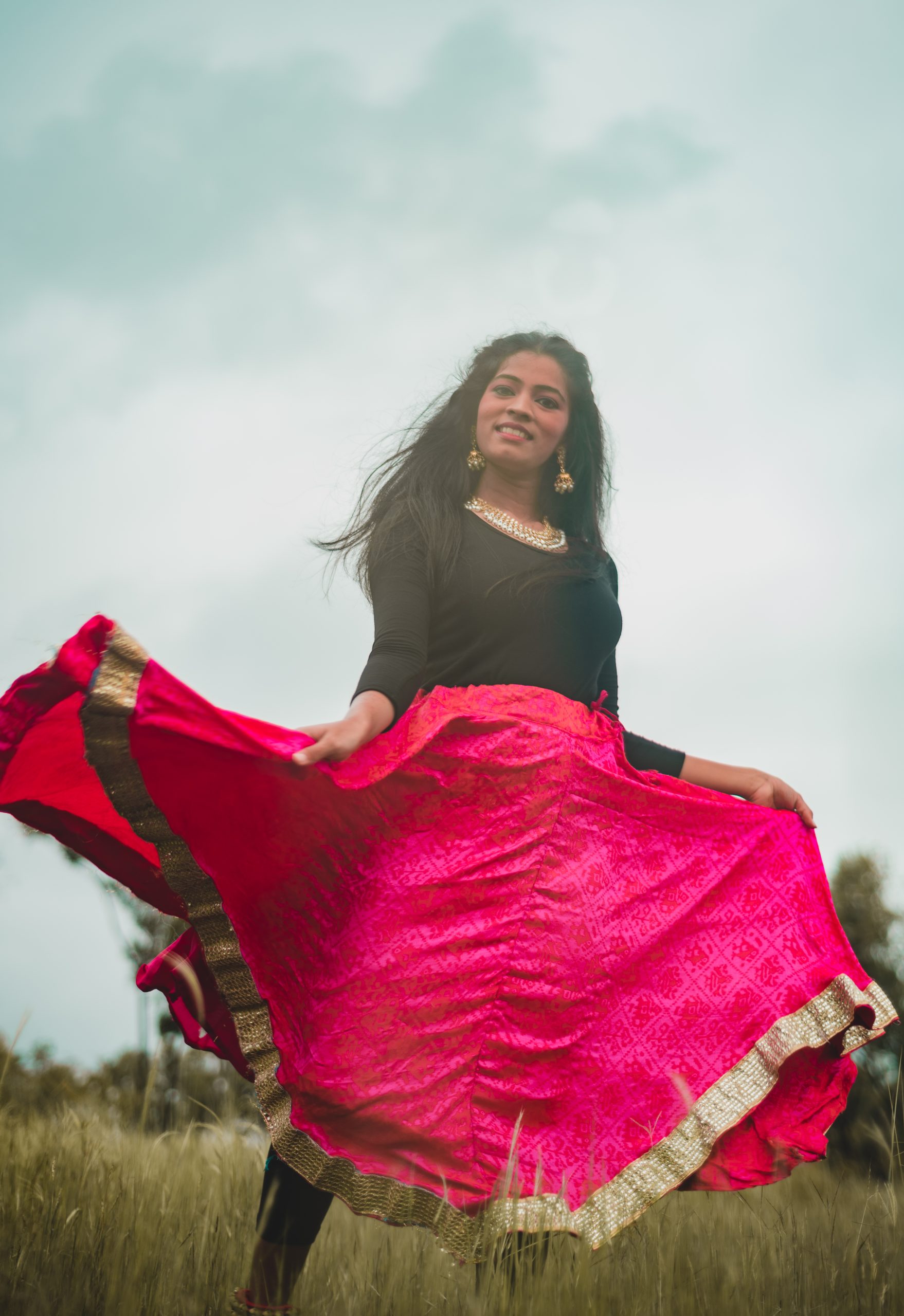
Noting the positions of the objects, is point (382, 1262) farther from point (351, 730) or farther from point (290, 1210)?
point (351, 730)

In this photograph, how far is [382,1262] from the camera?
6.57 ft

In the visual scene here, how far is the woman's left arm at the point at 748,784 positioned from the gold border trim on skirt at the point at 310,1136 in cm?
55

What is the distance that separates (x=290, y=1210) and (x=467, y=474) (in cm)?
182

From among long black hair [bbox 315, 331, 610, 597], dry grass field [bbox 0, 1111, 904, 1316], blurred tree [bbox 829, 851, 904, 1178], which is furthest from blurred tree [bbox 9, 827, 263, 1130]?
blurred tree [bbox 829, 851, 904, 1178]

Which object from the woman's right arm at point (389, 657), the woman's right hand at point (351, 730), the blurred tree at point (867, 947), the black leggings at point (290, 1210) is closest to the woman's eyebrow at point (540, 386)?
the woman's right arm at point (389, 657)

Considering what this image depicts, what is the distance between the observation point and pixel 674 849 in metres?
2.19

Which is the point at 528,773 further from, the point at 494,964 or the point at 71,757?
the point at 71,757

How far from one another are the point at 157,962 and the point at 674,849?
3.75ft

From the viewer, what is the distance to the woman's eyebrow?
2.73 m

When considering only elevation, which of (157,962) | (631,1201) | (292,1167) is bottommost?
(292,1167)

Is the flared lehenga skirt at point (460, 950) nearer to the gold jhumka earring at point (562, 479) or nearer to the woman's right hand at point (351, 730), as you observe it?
the woman's right hand at point (351, 730)

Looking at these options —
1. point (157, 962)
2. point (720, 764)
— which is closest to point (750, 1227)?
point (720, 764)

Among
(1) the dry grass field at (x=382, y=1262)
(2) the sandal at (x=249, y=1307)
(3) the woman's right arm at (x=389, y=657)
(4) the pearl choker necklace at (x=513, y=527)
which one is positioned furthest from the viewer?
(4) the pearl choker necklace at (x=513, y=527)

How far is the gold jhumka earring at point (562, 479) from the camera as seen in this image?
283cm
